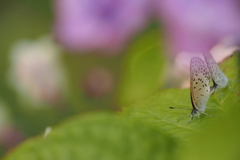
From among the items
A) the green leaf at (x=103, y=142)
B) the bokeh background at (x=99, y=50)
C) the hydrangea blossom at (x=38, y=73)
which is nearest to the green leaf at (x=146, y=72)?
the bokeh background at (x=99, y=50)

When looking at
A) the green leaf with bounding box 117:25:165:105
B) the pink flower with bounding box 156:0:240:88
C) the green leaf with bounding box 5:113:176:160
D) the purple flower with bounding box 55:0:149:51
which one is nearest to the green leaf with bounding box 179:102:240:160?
the green leaf with bounding box 5:113:176:160

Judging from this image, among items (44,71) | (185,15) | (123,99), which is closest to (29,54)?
(44,71)

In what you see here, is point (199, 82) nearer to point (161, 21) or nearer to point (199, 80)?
point (199, 80)

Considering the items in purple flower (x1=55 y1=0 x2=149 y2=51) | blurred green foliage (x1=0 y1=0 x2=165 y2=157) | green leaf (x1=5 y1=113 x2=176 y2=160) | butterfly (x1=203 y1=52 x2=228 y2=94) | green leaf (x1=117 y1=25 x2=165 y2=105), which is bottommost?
blurred green foliage (x1=0 y1=0 x2=165 y2=157)

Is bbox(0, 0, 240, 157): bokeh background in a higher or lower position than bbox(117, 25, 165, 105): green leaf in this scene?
lower

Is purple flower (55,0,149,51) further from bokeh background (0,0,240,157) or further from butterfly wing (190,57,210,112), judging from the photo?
butterfly wing (190,57,210,112)

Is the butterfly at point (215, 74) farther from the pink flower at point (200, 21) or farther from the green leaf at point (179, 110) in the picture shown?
the pink flower at point (200, 21)
